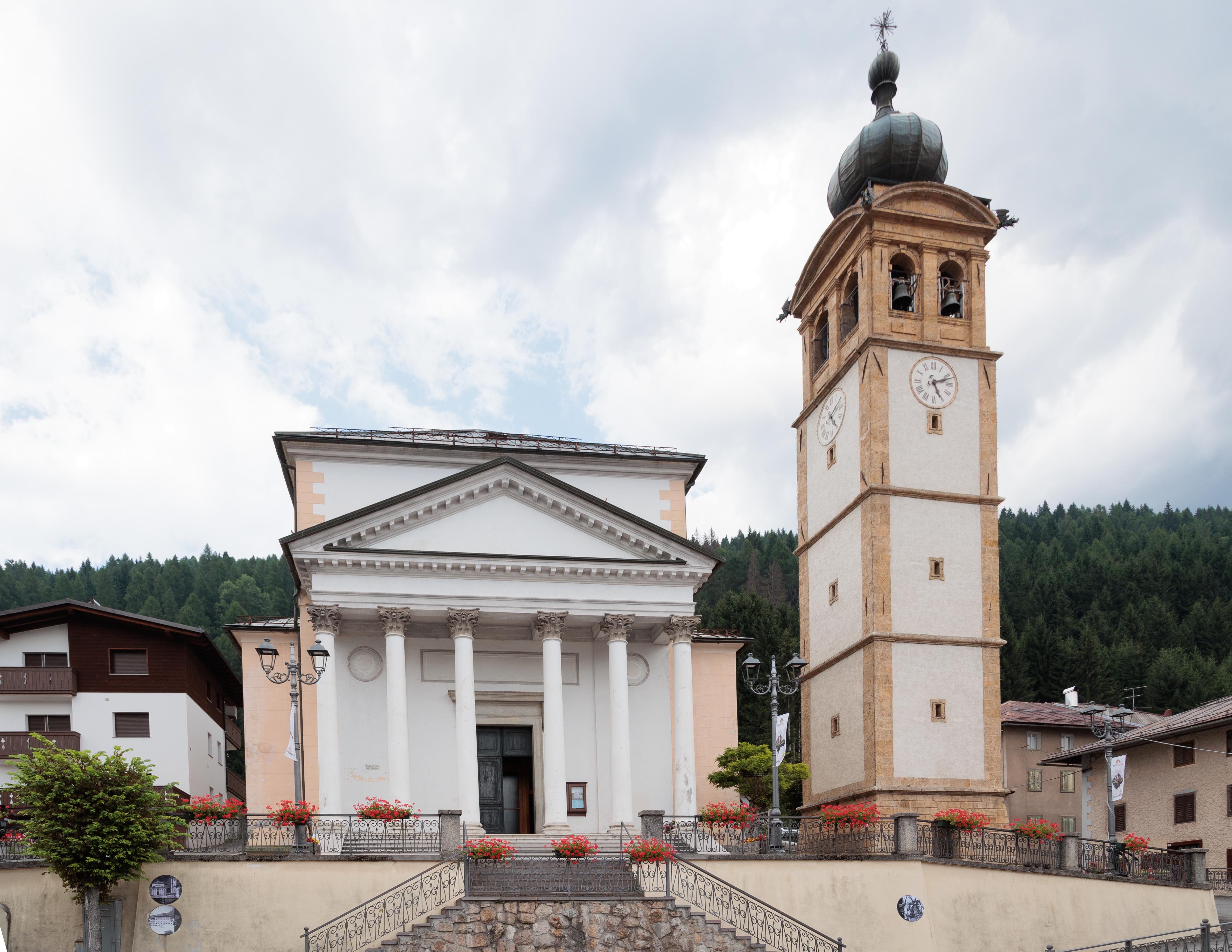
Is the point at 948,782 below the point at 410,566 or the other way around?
below

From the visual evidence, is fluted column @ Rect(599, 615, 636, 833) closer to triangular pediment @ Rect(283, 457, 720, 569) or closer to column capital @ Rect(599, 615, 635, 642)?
column capital @ Rect(599, 615, 635, 642)

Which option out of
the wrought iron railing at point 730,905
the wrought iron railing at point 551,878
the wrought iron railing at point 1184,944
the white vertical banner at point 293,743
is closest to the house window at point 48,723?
the white vertical banner at point 293,743

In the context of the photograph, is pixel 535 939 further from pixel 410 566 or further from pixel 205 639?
pixel 205 639

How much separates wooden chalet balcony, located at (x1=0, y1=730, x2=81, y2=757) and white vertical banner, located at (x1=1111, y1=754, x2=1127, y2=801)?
3105 cm

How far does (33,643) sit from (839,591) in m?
27.4

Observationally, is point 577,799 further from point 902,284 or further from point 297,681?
point 902,284

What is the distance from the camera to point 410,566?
25750 mm

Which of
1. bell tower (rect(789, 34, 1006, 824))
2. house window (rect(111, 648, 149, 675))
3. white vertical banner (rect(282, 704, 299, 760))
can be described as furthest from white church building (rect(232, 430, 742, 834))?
house window (rect(111, 648, 149, 675))

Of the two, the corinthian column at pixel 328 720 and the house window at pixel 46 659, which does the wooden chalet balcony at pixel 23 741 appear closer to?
the house window at pixel 46 659

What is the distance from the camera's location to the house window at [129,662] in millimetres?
38781

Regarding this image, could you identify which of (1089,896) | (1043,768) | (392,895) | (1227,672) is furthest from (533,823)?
(1227,672)

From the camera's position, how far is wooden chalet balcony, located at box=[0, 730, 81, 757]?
3625 centimetres

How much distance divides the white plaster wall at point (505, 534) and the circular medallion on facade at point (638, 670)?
3.35m

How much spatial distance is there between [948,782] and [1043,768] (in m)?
21.2
